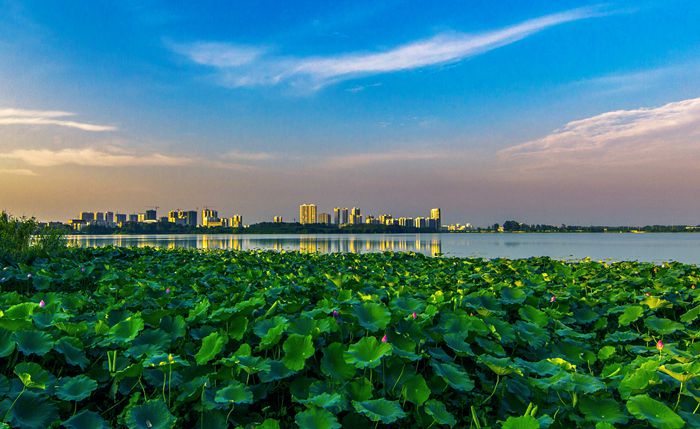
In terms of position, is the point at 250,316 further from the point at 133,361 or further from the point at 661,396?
the point at 661,396

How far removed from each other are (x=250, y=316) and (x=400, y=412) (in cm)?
174

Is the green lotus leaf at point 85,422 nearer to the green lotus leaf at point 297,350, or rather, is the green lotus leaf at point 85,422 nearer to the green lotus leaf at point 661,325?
the green lotus leaf at point 297,350

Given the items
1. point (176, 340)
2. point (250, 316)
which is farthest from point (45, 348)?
point (250, 316)

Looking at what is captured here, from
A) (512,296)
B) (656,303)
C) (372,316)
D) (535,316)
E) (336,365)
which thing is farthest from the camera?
(656,303)

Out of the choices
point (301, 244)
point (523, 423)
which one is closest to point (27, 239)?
point (523, 423)

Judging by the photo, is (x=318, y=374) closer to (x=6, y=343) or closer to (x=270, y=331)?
(x=270, y=331)

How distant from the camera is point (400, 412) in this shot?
228 cm

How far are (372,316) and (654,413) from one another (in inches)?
69.2

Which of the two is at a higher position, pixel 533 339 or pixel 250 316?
pixel 250 316

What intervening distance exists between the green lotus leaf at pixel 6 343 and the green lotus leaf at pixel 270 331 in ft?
4.93

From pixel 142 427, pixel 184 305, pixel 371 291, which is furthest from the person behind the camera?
pixel 371 291

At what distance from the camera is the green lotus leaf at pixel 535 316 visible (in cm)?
433

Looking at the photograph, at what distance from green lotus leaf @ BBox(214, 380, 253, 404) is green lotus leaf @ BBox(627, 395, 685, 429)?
2.04 meters

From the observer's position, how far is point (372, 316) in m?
3.26
